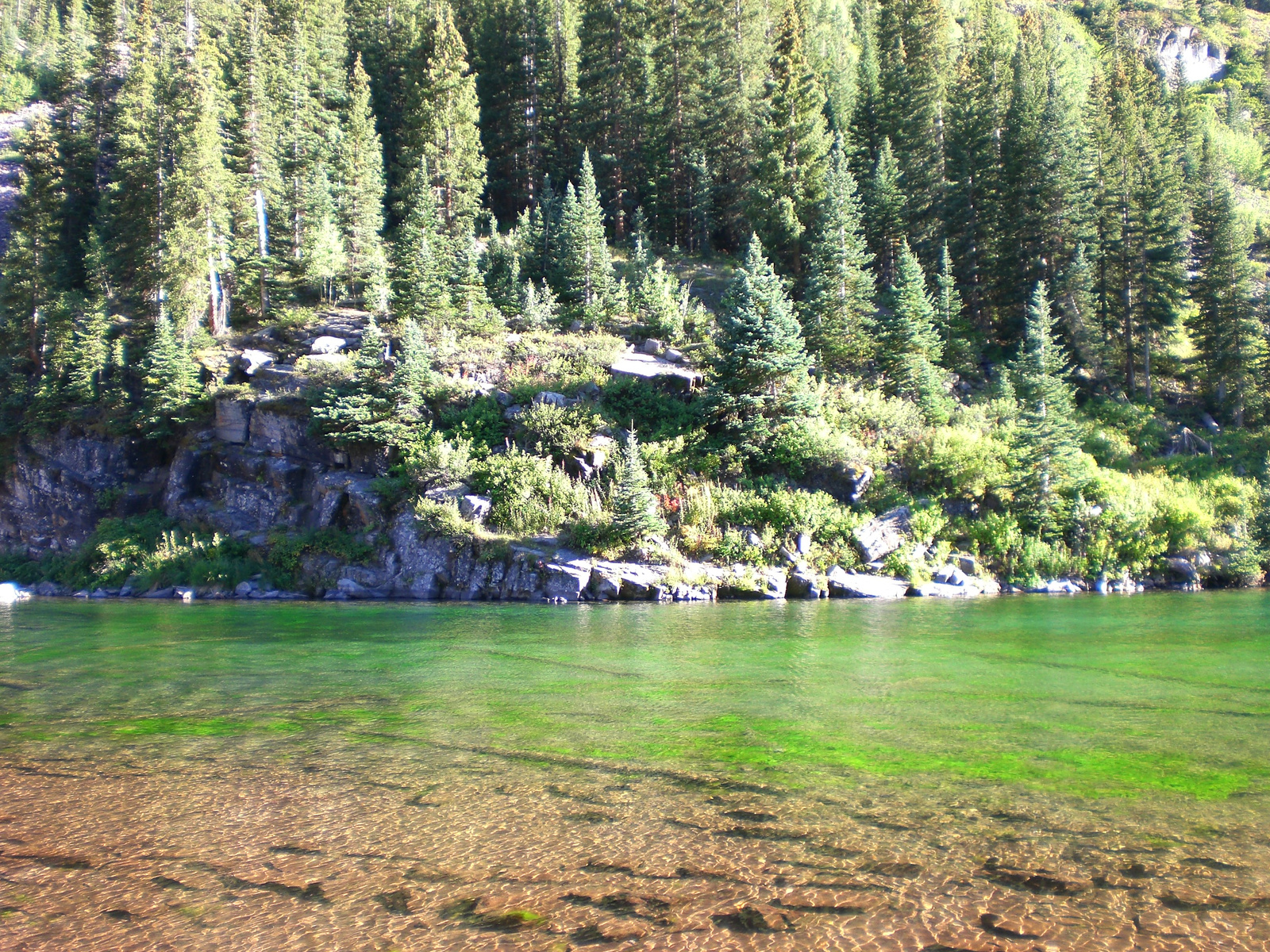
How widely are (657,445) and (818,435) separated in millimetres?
5343

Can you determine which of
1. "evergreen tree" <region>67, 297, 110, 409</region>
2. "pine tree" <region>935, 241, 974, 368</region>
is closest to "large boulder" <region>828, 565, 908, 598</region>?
"pine tree" <region>935, 241, 974, 368</region>

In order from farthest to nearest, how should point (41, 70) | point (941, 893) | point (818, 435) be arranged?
point (41, 70) → point (818, 435) → point (941, 893)

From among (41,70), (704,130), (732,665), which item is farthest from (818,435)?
(41,70)

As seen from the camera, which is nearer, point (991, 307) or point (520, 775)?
point (520, 775)

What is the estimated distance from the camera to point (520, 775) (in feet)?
18.4

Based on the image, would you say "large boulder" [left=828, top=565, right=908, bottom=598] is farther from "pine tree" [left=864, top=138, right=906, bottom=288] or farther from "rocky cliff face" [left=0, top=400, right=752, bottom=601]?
"pine tree" [left=864, top=138, right=906, bottom=288]

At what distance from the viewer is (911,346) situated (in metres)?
29.8

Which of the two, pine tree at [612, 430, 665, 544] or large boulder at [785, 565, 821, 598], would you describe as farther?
Answer: pine tree at [612, 430, 665, 544]

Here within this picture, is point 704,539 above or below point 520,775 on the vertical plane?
above

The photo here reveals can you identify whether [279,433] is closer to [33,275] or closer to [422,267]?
[422,267]

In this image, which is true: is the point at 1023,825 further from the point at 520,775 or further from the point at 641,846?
the point at 520,775

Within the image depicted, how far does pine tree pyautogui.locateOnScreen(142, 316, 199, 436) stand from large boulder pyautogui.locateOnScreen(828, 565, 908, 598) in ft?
86.9

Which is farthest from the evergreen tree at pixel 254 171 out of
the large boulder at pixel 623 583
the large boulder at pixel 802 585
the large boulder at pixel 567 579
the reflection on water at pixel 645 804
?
the reflection on water at pixel 645 804

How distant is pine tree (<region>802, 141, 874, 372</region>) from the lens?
30.4m
